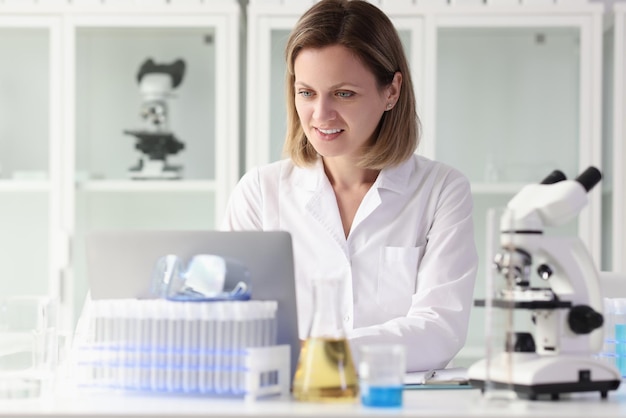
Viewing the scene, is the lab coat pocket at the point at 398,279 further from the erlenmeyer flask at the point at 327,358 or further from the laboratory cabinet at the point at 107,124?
the laboratory cabinet at the point at 107,124

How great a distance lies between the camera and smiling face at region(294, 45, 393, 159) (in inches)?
79.7

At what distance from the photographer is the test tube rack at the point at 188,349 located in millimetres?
1305

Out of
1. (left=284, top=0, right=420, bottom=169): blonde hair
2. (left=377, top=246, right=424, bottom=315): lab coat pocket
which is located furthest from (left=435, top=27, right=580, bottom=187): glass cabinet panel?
(left=377, top=246, right=424, bottom=315): lab coat pocket

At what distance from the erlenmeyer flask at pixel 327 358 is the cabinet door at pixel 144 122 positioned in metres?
1.95

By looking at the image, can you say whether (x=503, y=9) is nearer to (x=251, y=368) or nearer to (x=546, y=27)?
(x=546, y=27)

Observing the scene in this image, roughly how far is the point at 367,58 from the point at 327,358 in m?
0.97

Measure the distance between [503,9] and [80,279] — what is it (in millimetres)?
1634

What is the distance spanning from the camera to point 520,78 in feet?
10.8

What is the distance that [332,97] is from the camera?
2.04 m

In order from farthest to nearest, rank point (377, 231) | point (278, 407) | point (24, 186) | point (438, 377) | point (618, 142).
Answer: point (24, 186), point (618, 142), point (377, 231), point (438, 377), point (278, 407)

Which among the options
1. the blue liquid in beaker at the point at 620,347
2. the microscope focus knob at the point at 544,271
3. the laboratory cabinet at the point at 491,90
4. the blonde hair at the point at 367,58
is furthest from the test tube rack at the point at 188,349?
the laboratory cabinet at the point at 491,90

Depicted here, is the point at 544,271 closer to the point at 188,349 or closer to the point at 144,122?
the point at 188,349

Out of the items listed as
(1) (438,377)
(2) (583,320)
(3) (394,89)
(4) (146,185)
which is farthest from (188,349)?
(4) (146,185)

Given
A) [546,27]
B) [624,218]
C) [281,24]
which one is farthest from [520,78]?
[281,24]
